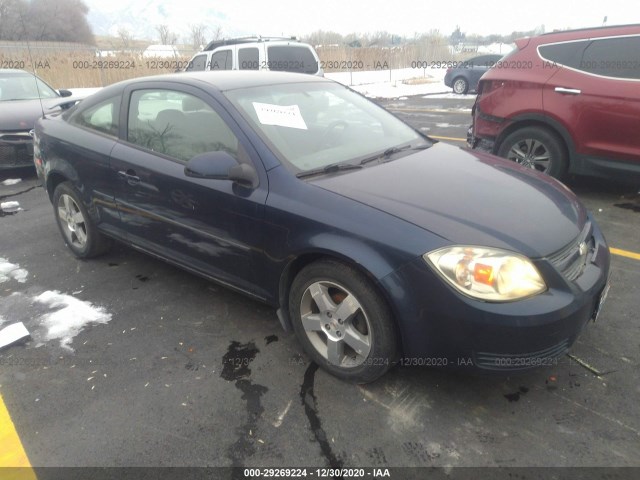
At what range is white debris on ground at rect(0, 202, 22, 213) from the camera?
5504 millimetres

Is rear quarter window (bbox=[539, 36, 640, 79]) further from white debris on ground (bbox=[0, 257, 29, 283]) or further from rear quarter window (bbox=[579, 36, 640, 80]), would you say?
white debris on ground (bbox=[0, 257, 29, 283])

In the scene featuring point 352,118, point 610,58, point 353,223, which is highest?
point 610,58

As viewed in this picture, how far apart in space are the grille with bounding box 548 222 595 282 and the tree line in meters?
53.2

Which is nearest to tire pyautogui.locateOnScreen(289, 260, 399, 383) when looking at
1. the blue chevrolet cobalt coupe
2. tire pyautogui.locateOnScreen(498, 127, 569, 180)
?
the blue chevrolet cobalt coupe

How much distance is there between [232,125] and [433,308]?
157 centimetres

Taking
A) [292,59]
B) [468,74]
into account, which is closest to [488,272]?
[292,59]

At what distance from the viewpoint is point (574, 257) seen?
232cm

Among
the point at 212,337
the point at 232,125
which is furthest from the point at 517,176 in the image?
the point at 212,337

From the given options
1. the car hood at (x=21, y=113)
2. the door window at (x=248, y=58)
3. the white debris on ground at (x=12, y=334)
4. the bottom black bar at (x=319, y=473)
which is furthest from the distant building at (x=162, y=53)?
the bottom black bar at (x=319, y=473)

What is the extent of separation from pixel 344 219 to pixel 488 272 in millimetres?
709

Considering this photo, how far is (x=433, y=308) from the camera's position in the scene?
2.09 meters

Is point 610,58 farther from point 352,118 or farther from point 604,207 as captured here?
point 352,118

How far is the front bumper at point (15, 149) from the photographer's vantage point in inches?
260

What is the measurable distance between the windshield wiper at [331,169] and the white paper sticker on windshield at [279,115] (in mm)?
411
